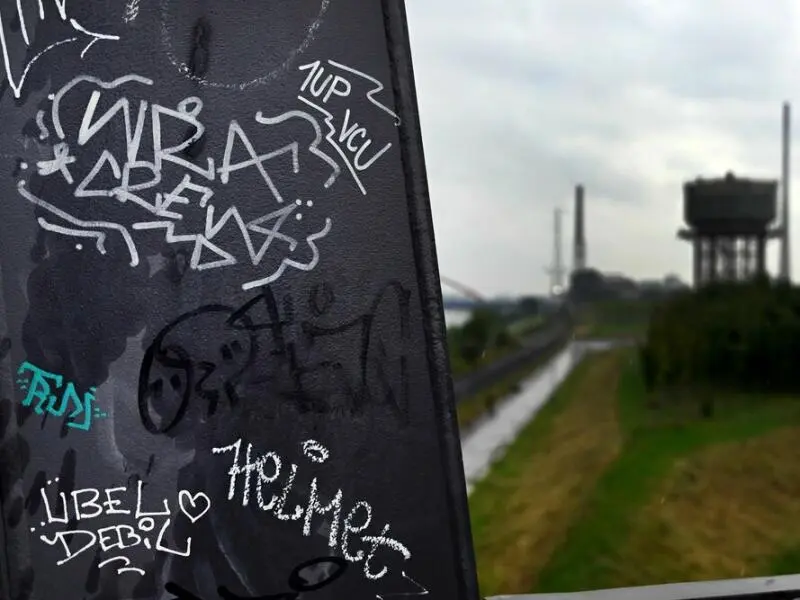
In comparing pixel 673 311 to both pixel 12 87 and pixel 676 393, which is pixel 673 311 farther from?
pixel 12 87

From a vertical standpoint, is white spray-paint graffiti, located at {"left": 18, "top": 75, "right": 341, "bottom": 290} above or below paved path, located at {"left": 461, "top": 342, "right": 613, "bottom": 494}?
above

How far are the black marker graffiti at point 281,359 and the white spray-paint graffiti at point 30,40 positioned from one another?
76cm

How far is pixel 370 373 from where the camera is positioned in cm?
222

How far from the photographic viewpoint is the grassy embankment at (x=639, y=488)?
2.93 m

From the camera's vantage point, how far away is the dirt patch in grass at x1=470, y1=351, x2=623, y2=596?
2.86 m

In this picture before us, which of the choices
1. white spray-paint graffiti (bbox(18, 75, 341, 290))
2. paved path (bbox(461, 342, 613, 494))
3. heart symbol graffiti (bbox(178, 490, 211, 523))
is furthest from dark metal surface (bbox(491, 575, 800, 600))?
white spray-paint graffiti (bbox(18, 75, 341, 290))

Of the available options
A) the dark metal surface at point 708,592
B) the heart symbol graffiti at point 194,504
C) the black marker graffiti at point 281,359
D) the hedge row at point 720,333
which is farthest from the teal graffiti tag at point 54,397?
the hedge row at point 720,333

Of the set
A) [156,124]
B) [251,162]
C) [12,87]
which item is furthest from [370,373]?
[12,87]

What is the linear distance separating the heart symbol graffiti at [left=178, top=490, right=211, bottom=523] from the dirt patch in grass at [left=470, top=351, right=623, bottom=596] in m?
1.08

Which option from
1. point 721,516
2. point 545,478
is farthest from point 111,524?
point 721,516

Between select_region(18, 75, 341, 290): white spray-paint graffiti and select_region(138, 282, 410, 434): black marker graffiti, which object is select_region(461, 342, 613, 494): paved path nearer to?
select_region(138, 282, 410, 434): black marker graffiti

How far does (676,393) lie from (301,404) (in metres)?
1.63

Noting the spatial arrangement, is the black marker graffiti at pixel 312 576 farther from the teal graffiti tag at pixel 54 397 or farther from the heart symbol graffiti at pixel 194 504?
the teal graffiti tag at pixel 54 397

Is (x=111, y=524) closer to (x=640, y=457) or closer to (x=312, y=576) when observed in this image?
(x=312, y=576)
